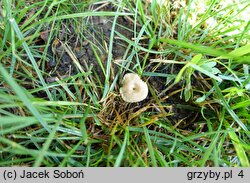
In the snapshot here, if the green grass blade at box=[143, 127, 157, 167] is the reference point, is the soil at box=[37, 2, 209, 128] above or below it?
above


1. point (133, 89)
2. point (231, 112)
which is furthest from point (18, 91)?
point (231, 112)

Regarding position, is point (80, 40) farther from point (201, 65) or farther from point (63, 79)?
point (201, 65)

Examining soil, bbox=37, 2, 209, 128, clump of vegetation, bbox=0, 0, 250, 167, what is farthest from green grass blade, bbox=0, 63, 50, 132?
soil, bbox=37, 2, 209, 128

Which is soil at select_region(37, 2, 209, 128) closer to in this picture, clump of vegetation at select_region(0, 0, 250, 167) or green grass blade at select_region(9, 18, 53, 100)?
clump of vegetation at select_region(0, 0, 250, 167)

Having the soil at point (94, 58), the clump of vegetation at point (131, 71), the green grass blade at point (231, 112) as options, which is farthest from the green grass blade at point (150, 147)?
the green grass blade at point (231, 112)

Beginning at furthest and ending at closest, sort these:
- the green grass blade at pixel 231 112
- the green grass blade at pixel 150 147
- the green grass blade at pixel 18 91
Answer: the green grass blade at pixel 231 112 → the green grass blade at pixel 150 147 → the green grass blade at pixel 18 91

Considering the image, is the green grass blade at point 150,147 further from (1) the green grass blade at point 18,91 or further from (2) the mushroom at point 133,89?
(1) the green grass blade at point 18,91

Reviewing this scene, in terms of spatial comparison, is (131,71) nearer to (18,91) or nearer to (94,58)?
(94,58)
